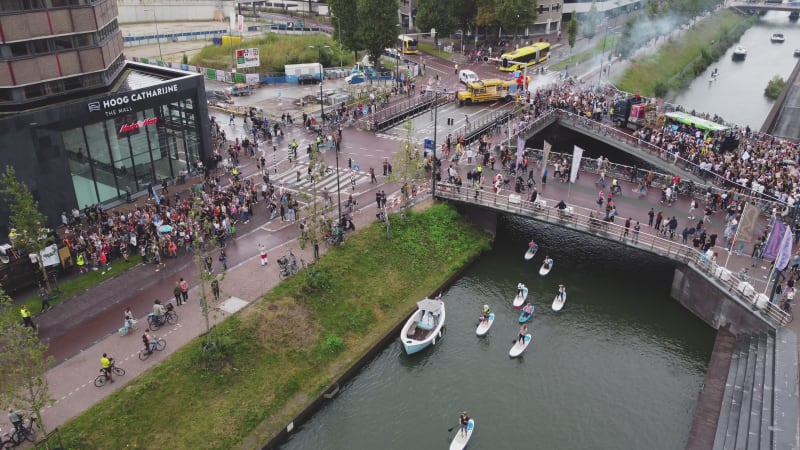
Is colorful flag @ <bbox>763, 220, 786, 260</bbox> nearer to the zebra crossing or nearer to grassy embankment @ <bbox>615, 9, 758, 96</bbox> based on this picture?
the zebra crossing

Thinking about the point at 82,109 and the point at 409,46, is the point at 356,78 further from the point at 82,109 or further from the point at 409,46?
the point at 82,109

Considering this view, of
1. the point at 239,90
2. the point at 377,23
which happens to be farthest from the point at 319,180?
the point at 377,23

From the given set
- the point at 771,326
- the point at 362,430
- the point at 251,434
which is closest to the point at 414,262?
the point at 362,430

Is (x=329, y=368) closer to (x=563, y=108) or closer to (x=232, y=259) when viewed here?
(x=232, y=259)

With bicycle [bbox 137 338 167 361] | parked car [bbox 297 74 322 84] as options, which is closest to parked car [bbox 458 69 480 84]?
parked car [bbox 297 74 322 84]

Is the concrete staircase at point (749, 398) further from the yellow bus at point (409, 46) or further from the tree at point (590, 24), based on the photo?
the tree at point (590, 24)
